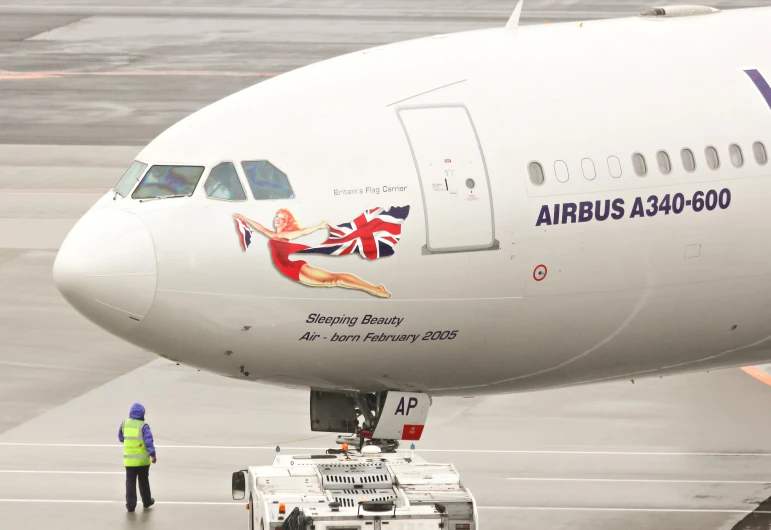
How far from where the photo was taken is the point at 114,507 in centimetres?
2802

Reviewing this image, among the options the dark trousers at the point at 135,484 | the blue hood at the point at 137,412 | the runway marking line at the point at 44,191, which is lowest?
the dark trousers at the point at 135,484

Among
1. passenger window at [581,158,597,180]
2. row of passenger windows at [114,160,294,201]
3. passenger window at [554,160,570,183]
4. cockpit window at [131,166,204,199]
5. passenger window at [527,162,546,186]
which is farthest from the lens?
passenger window at [581,158,597,180]

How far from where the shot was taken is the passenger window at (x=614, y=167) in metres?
21.4

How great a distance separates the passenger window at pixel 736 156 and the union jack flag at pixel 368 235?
4.64 metres

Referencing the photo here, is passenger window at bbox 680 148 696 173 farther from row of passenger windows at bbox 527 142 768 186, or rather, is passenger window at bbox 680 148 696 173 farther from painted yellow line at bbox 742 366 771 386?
painted yellow line at bbox 742 366 771 386

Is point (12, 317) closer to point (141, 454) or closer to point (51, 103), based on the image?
point (141, 454)

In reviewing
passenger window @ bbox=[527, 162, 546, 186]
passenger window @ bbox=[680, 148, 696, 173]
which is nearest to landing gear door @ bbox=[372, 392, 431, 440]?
passenger window @ bbox=[527, 162, 546, 186]

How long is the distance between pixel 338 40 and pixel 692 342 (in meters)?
58.7

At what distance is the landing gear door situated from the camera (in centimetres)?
2230

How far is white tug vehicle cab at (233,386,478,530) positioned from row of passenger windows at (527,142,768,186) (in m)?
3.51

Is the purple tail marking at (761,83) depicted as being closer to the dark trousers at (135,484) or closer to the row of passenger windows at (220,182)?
the row of passenger windows at (220,182)

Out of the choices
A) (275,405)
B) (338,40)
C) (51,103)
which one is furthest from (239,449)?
(338,40)

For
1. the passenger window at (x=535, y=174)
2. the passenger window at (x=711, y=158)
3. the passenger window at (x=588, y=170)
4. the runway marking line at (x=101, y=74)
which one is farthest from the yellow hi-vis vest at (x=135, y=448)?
the runway marking line at (x=101, y=74)

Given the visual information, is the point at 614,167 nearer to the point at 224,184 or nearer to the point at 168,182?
the point at 224,184
